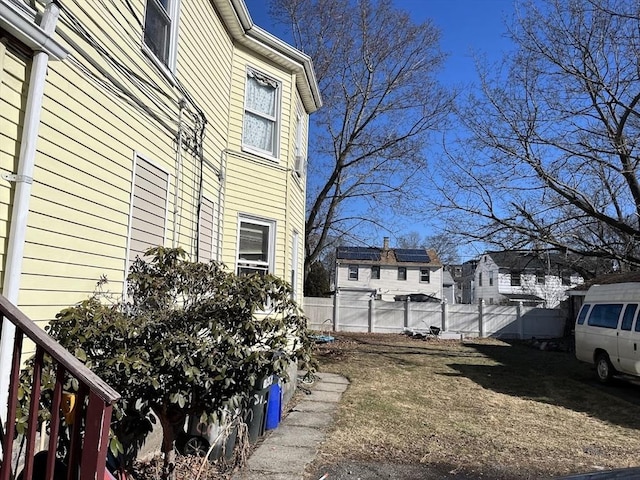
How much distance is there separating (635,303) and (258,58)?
874 centimetres

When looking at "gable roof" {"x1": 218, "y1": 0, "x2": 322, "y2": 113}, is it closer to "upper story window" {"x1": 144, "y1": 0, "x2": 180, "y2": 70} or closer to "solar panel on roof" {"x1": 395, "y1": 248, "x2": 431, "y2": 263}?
"upper story window" {"x1": 144, "y1": 0, "x2": 180, "y2": 70}

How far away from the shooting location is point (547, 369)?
40.7 feet

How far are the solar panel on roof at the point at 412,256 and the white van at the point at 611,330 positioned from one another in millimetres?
28306

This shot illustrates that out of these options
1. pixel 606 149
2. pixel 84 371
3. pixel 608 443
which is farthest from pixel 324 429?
pixel 606 149

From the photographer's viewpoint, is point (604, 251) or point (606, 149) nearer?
point (606, 149)

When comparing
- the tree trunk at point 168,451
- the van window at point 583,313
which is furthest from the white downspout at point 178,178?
the van window at point 583,313

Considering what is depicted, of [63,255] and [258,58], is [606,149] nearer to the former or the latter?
[258,58]

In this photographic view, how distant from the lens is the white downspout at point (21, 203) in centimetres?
321

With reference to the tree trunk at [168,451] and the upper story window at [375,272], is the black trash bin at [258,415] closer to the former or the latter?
the tree trunk at [168,451]

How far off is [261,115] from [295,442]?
19.4 feet

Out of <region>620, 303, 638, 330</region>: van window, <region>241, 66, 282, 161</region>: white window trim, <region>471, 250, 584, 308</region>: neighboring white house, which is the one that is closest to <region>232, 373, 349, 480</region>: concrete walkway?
<region>241, 66, 282, 161</region>: white window trim

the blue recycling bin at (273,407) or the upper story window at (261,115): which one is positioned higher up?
the upper story window at (261,115)

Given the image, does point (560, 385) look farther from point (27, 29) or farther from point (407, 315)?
point (27, 29)

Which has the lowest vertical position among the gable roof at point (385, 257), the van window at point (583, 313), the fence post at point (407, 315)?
the fence post at point (407, 315)
